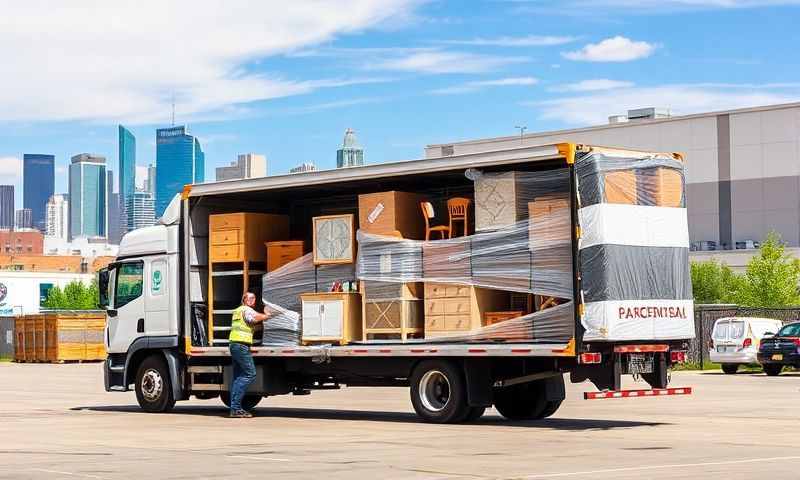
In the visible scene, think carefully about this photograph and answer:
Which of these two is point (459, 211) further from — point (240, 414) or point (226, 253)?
point (240, 414)

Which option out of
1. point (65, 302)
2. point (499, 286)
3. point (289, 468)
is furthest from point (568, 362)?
point (65, 302)

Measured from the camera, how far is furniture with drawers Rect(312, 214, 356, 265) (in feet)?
70.8

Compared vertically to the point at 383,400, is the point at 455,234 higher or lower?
higher

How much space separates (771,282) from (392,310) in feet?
186

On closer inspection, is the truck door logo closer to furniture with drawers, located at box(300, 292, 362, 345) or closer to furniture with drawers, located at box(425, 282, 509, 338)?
furniture with drawers, located at box(300, 292, 362, 345)

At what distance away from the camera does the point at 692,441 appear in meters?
16.8

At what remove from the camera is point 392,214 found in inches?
823

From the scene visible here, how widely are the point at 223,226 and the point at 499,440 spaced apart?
25.8 feet

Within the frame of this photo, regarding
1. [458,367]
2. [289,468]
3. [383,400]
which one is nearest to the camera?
[289,468]

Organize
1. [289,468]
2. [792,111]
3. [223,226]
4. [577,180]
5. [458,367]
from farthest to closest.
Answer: [792,111] → [223,226] → [458,367] → [577,180] → [289,468]

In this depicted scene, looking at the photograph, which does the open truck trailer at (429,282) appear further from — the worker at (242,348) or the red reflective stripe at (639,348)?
the worker at (242,348)

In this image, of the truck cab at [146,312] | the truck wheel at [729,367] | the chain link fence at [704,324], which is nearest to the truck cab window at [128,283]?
the truck cab at [146,312]

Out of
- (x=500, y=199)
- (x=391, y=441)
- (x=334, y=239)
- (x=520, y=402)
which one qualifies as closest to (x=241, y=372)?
(x=334, y=239)

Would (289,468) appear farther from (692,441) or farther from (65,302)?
(65,302)
